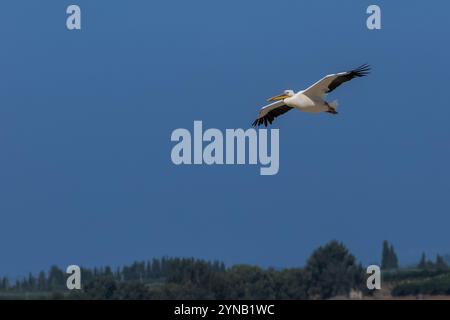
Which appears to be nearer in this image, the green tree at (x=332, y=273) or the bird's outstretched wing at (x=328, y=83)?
the bird's outstretched wing at (x=328, y=83)

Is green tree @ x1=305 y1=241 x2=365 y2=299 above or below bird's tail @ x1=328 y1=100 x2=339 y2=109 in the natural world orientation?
below

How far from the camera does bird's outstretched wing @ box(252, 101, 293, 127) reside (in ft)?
77.3

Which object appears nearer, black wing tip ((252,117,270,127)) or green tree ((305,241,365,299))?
black wing tip ((252,117,270,127))

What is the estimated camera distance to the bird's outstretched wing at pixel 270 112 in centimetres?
2355

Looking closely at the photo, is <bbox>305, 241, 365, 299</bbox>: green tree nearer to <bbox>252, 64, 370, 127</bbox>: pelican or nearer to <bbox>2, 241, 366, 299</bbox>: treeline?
<bbox>2, 241, 366, 299</bbox>: treeline

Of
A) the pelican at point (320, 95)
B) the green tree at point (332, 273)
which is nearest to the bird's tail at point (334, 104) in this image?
the pelican at point (320, 95)

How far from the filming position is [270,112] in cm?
2377

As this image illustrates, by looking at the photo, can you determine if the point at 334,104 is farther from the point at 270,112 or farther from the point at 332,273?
the point at 332,273

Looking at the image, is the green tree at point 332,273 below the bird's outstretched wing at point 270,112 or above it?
below

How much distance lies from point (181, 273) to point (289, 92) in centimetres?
2321

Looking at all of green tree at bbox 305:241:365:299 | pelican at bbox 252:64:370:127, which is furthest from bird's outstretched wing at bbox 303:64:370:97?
green tree at bbox 305:241:365:299

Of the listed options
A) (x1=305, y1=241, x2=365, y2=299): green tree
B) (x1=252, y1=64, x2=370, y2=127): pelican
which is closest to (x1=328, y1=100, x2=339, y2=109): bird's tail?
(x1=252, y1=64, x2=370, y2=127): pelican

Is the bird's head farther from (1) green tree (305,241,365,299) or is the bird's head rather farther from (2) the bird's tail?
(1) green tree (305,241,365,299)

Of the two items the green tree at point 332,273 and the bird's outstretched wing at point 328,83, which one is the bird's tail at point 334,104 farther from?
the green tree at point 332,273
